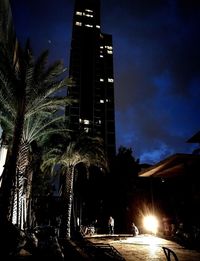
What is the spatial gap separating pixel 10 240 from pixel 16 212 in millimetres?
5528

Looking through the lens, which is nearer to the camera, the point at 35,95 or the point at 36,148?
the point at 35,95

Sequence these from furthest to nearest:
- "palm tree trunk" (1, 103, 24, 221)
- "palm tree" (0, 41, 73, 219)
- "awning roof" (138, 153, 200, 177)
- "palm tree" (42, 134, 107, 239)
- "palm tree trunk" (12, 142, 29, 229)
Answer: "palm tree" (42, 134, 107, 239), "awning roof" (138, 153, 200, 177), "palm tree trunk" (12, 142, 29, 229), "palm tree" (0, 41, 73, 219), "palm tree trunk" (1, 103, 24, 221)

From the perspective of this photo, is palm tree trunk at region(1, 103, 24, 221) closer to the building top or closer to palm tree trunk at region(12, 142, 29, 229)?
palm tree trunk at region(12, 142, 29, 229)

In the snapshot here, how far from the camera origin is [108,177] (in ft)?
111

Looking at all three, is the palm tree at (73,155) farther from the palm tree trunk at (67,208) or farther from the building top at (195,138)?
the building top at (195,138)

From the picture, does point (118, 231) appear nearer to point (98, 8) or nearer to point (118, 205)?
point (118, 205)

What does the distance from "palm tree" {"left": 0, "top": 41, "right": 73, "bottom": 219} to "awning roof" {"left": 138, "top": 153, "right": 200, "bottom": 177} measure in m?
7.24

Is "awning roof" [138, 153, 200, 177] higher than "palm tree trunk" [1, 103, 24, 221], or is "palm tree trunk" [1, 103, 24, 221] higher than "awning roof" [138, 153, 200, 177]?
"awning roof" [138, 153, 200, 177]

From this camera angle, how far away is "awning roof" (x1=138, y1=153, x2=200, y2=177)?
15120 mm

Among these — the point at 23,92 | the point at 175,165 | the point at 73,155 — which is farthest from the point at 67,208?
the point at 23,92

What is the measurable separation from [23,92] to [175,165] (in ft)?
36.1

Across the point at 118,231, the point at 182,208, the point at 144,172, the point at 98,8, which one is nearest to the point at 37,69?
the point at 144,172

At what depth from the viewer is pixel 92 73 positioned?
278 ft

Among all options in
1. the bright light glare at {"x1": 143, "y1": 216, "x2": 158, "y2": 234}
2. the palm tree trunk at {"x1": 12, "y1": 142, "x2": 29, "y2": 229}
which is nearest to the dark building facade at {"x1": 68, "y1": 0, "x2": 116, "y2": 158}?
the bright light glare at {"x1": 143, "y1": 216, "x2": 158, "y2": 234}
